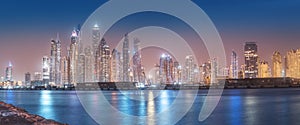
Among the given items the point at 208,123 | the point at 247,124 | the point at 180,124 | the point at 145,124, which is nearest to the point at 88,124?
the point at 145,124

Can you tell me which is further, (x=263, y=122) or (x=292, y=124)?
(x=263, y=122)

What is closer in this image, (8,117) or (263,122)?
(8,117)

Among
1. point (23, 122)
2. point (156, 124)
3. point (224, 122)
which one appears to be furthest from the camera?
point (224, 122)

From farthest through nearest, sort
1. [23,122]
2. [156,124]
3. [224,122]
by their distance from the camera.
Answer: [224,122]
[156,124]
[23,122]

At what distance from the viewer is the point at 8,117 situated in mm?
17688

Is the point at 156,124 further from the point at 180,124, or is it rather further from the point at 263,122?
the point at 263,122

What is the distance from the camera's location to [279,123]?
1175 inches

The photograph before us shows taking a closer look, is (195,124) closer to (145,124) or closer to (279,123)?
(145,124)

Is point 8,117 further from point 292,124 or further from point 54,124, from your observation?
point 292,124

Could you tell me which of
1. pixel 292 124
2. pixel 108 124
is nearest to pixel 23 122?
pixel 108 124

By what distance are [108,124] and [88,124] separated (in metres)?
1.99

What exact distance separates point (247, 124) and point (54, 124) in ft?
51.4

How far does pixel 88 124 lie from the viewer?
2950 cm

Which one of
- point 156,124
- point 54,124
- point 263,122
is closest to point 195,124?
point 156,124
